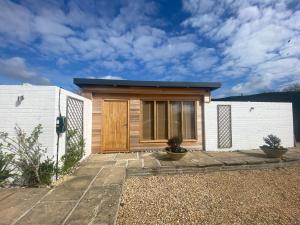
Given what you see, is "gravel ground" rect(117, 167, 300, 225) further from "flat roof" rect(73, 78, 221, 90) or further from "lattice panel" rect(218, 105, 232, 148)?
"flat roof" rect(73, 78, 221, 90)

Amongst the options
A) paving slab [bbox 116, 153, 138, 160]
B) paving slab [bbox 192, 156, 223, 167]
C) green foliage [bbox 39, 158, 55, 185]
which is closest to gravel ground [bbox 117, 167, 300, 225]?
paving slab [bbox 192, 156, 223, 167]

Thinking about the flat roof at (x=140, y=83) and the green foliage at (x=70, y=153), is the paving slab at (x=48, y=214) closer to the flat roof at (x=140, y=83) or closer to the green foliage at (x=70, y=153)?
the green foliage at (x=70, y=153)

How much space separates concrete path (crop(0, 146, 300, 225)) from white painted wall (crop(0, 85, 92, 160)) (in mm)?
915

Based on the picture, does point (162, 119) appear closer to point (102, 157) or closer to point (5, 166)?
Result: point (102, 157)

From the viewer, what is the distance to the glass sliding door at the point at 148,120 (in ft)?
24.9

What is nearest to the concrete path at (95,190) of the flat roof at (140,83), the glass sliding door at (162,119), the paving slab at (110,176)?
the paving slab at (110,176)

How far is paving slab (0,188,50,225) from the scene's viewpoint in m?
2.82

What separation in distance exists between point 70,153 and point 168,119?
13.1ft

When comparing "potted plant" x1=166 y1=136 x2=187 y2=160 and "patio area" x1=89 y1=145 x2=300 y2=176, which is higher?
"potted plant" x1=166 y1=136 x2=187 y2=160

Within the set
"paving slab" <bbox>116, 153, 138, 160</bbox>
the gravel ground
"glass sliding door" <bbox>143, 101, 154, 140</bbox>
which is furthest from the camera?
"glass sliding door" <bbox>143, 101, 154, 140</bbox>

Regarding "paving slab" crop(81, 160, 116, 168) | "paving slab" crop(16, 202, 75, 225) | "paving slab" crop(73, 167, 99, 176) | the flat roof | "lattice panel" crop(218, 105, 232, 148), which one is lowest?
"paving slab" crop(16, 202, 75, 225)

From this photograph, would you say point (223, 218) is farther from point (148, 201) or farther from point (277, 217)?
point (148, 201)

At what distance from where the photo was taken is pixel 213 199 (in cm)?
388

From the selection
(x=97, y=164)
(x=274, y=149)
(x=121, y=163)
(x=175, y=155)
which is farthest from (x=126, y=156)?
(x=274, y=149)
